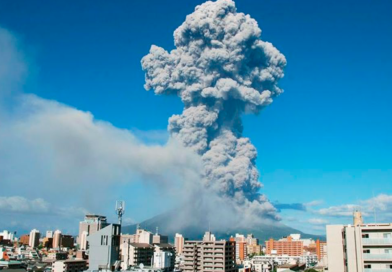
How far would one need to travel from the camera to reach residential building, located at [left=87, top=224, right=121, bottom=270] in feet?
67.2

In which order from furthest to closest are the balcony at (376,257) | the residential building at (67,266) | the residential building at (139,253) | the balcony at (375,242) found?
the residential building at (139,253) < the residential building at (67,266) < the balcony at (375,242) < the balcony at (376,257)

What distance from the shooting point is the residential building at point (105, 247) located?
20.5 metres

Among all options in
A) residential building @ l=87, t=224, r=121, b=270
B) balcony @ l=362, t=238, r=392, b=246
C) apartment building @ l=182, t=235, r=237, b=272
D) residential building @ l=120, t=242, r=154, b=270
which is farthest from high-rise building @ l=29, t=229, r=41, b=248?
balcony @ l=362, t=238, r=392, b=246

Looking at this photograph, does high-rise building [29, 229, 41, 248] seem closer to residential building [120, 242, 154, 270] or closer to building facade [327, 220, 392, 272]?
residential building [120, 242, 154, 270]

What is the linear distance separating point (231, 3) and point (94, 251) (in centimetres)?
7891

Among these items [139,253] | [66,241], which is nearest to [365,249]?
[139,253]

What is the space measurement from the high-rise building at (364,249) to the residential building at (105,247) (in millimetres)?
12884

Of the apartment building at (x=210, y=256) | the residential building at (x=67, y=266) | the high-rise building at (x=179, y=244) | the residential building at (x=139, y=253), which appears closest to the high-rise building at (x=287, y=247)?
the high-rise building at (x=179, y=244)

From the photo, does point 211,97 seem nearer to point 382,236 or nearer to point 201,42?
point 201,42

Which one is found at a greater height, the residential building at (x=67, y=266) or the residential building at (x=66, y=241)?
the residential building at (x=66, y=241)

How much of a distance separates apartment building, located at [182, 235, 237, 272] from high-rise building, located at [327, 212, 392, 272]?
105 feet

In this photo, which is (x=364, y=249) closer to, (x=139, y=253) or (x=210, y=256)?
(x=210, y=256)

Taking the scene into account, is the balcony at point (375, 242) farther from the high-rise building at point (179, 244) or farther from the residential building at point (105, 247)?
the high-rise building at point (179, 244)

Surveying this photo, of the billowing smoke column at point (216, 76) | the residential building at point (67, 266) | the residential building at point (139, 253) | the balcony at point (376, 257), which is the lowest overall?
the residential building at point (67, 266)
